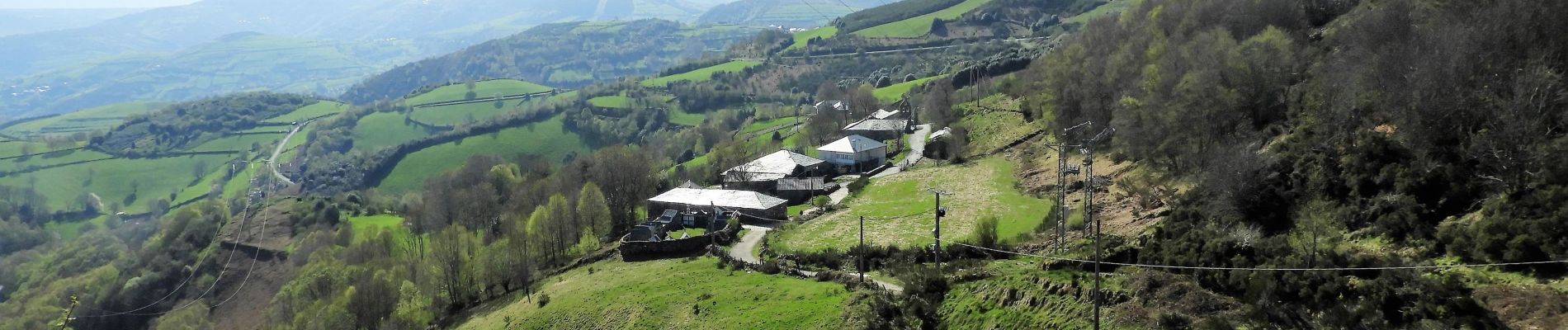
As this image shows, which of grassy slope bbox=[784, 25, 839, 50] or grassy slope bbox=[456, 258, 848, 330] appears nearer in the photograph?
grassy slope bbox=[456, 258, 848, 330]

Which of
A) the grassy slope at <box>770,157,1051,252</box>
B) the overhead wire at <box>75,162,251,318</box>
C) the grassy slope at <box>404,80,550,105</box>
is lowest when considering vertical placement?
the overhead wire at <box>75,162,251,318</box>

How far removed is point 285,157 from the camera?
13262cm

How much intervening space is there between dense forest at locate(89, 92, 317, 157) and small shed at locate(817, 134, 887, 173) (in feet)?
404

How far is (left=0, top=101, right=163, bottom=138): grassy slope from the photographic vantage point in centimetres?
17225

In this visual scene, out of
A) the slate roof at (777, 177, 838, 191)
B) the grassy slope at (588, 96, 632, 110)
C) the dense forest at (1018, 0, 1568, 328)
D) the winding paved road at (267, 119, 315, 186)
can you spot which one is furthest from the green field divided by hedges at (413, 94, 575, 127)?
the dense forest at (1018, 0, 1568, 328)

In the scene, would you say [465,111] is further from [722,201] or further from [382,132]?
[722,201]

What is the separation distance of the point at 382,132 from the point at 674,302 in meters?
125

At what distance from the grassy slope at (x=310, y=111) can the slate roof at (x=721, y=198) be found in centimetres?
12630

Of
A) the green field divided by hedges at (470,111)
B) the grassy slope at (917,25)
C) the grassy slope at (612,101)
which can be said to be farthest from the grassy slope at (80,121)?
the grassy slope at (917,25)

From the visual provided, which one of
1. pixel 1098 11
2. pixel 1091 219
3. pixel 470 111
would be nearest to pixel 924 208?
pixel 1091 219

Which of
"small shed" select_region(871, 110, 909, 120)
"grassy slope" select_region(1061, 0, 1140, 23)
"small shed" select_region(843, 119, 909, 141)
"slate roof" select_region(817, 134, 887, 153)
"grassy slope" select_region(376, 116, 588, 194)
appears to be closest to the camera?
"slate roof" select_region(817, 134, 887, 153)

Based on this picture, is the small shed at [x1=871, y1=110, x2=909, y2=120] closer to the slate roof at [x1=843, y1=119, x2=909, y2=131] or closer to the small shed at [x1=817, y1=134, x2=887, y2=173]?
the slate roof at [x1=843, y1=119, x2=909, y2=131]

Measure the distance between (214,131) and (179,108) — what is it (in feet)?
52.2

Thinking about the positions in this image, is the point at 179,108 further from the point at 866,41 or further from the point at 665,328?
the point at 665,328
